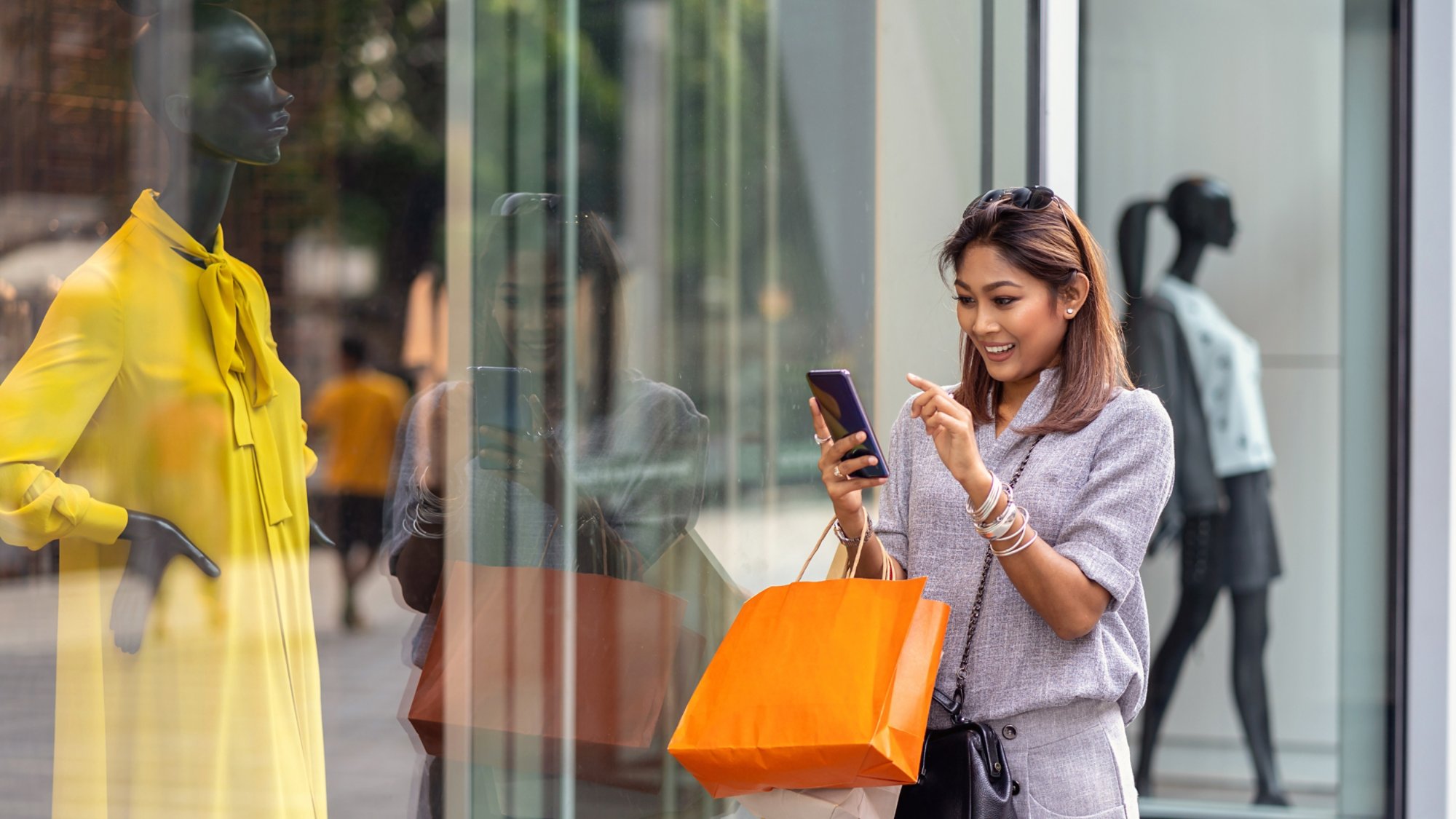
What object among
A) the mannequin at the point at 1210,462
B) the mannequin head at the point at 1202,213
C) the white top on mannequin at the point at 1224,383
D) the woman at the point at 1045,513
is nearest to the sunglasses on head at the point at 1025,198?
the woman at the point at 1045,513

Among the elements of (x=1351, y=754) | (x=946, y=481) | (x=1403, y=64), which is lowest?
(x=1351, y=754)

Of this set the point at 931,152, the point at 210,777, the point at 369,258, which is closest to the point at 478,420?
the point at 369,258

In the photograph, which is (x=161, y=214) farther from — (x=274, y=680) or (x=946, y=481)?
(x=946, y=481)

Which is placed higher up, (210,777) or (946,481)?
(946,481)

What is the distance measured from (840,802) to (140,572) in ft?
2.97

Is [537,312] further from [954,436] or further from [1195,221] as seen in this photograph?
[1195,221]

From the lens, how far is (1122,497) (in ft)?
6.30

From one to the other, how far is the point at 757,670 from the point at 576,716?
0.68 m

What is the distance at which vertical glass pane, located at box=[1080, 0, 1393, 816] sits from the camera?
5.02 metres

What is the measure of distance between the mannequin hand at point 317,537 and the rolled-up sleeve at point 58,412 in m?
0.30

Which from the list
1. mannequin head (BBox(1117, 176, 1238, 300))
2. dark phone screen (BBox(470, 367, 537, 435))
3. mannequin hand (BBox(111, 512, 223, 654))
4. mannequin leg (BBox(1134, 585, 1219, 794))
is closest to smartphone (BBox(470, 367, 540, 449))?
dark phone screen (BBox(470, 367, 537, 435))

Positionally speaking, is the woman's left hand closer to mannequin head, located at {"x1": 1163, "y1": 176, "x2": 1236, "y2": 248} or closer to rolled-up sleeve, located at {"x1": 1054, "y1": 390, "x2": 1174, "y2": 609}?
rolled-up sleeve, located at {"x1": 1054, "y1": 390, "x2": 1174, "y2": 609}

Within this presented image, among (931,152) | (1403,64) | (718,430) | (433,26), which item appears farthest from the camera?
(1403,64)

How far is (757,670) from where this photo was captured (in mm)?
1795
